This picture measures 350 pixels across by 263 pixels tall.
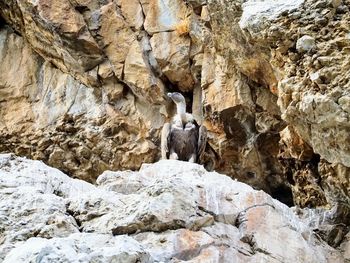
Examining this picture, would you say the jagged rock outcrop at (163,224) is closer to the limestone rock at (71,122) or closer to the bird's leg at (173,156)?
the bird's leg at (173,156)

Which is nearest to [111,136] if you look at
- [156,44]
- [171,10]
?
[156,44]

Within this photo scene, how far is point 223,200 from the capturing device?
658cm

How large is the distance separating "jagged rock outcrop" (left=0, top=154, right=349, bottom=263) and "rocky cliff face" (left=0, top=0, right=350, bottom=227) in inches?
113

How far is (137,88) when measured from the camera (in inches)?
468

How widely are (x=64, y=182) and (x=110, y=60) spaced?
16.9 feet

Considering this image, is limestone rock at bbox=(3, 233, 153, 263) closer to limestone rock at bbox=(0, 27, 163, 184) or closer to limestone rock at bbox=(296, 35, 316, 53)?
limestone rock at bbox=(296, 35, 316, 53)

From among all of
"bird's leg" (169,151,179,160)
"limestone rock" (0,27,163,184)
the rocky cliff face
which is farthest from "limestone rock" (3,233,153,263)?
"limestone rock" (0,27,163,184)

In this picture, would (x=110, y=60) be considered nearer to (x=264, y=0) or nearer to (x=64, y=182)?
(x=264, y=0)

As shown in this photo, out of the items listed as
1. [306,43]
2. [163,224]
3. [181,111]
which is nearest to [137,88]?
[181,111]

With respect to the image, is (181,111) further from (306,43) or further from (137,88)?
(306,43)

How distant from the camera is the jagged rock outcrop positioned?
17.7 feet

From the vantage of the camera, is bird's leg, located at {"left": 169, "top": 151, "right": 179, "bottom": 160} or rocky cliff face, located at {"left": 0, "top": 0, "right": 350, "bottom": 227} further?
rocky cliff face, located at {"left": 0, "top": 0, "right": 350, "bottom": 227}

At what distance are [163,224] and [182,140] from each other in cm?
444

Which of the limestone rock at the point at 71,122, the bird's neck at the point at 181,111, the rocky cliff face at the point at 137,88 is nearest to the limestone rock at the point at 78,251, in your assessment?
the rocky cliff face at the point at 137,88
